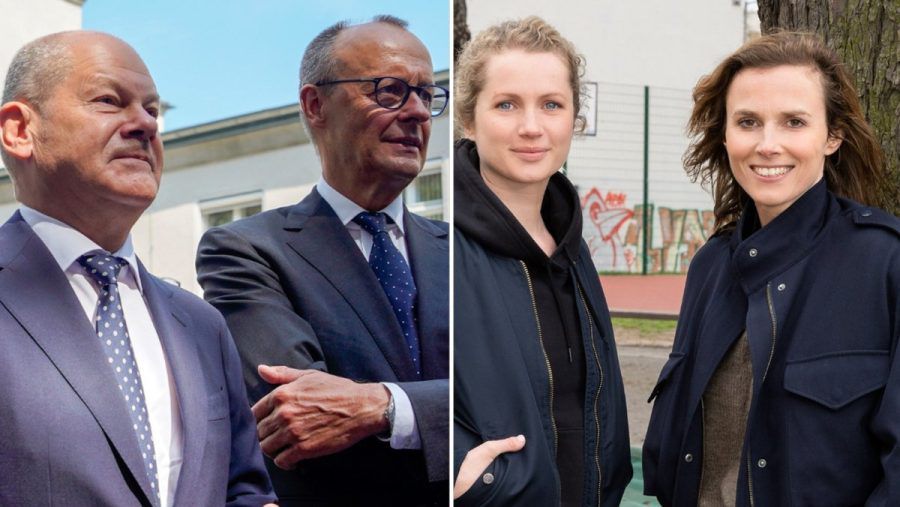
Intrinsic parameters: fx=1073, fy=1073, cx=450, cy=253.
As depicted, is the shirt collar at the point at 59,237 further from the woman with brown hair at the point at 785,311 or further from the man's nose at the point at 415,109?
the woman with brown hair at the point at 785,311

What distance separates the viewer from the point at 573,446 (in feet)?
6.29

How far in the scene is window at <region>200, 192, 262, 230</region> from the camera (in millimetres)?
1535

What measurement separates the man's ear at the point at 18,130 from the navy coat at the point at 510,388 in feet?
2.58

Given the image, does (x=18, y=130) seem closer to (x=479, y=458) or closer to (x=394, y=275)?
(x=394, y=275)

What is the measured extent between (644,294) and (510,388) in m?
8.64

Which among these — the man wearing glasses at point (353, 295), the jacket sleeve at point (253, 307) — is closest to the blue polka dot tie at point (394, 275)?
the man wearing glasses at point (353, 295)

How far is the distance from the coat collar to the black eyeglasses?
0.66 m

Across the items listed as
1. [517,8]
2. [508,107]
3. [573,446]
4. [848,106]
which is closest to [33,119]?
[508,107]

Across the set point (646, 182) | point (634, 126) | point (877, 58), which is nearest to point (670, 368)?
point (877, 58)

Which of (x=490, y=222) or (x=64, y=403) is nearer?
(x=64, y=403)

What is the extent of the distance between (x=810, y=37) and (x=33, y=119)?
143 centimetres

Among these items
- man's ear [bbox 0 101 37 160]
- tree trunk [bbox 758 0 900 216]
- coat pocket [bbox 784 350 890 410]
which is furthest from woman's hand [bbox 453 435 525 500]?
tree trunk [bbox 758 0 900 216]

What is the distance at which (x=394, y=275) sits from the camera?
172cm

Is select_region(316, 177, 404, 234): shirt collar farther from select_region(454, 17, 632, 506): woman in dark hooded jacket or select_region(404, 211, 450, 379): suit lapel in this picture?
select_region(454, 17, 632, 506): woman in dark hooded jacket
